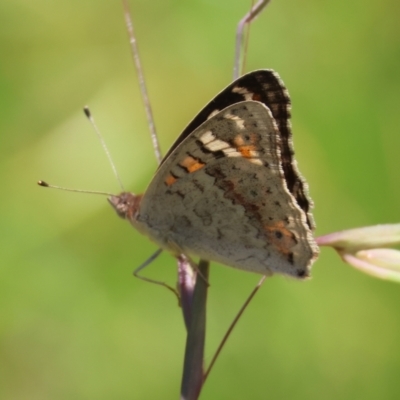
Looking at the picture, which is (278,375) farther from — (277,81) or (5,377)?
(277,81)

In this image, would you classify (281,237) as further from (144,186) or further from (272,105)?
(144,186)

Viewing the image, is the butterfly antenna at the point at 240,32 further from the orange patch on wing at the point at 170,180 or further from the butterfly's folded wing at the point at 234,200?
the orange patch on wing at the point at 170,180

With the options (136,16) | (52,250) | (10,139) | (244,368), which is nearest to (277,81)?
(244,368)

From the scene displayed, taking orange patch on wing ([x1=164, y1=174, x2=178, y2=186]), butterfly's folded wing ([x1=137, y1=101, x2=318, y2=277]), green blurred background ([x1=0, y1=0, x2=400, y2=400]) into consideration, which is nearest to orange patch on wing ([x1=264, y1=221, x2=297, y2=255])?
butterfly's folded wing ([x1=137, y1=101, x2=318, y2=277])

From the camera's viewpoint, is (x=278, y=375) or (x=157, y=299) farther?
(x=157, y=299)

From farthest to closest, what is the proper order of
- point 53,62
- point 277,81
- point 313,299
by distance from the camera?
point 53,62
point 313,299
point 277,81

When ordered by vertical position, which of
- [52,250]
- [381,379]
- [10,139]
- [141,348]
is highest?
[10,139]

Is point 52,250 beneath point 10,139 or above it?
beneath

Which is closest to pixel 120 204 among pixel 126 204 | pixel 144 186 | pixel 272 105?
pixel 126 204
